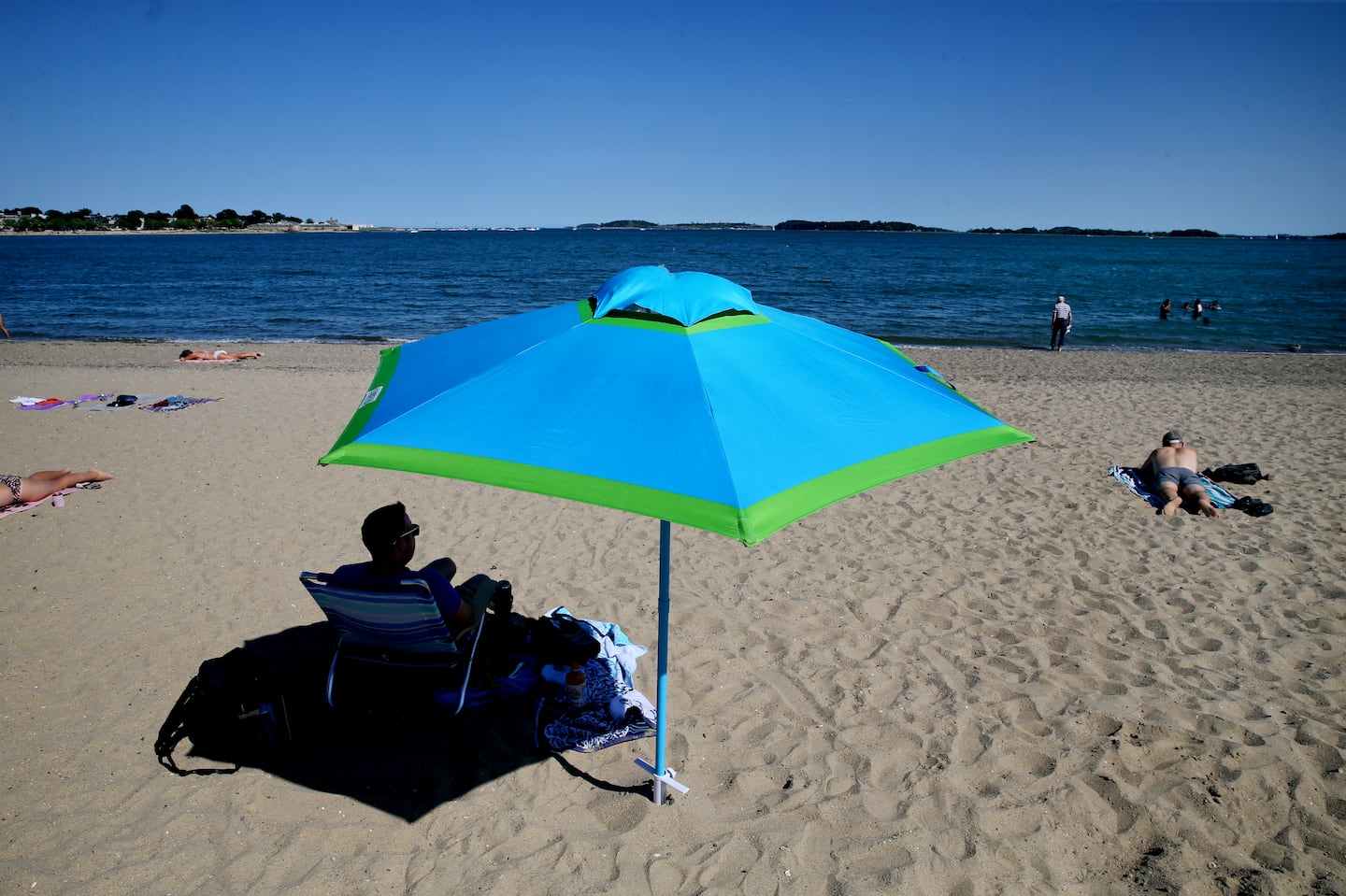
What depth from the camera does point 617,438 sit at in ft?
8.57

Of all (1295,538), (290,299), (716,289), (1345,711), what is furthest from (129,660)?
(290,299)

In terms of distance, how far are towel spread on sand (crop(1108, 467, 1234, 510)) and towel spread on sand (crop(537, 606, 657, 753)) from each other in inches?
236

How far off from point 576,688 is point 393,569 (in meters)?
1.20

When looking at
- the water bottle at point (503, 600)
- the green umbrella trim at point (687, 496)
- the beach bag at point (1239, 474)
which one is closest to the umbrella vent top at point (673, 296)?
the green umbrella trim at point (687, 496)

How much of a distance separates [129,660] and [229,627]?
561 millimetres

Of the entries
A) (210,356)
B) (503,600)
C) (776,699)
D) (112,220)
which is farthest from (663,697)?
(112,220)

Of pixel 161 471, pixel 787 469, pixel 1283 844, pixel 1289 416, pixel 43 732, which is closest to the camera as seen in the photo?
pixel 787 469

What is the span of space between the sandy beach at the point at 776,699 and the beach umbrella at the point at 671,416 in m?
0.76

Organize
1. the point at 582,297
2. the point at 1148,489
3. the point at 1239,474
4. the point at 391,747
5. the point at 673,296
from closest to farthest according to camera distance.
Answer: the point at 673,296, the point at 391,747, the point at 1148,489, the point at 1239,474, the point at 582,297

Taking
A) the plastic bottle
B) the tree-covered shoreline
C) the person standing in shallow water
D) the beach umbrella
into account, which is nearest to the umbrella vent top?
the beach umbrella

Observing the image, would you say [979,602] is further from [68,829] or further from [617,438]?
[68,829]

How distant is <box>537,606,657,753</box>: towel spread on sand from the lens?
3840mm

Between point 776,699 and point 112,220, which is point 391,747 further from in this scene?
point 112,220

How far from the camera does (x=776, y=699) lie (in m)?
4.18
